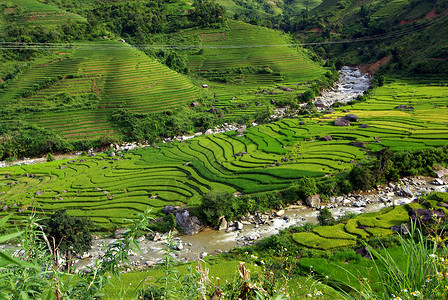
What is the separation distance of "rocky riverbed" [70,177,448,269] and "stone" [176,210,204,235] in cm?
40

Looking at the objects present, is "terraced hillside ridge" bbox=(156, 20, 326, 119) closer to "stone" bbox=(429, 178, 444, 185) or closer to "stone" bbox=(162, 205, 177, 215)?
"stone" bbox=(162, 205, 177, 215)

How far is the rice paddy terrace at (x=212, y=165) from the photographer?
27.4 metres

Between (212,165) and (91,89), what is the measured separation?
32164 mm

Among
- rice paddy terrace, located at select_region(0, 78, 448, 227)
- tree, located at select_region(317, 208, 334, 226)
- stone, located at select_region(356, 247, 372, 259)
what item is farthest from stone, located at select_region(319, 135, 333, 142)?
stone, located at select_region(356, 247, 372, 259)

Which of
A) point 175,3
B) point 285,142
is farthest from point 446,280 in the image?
point 175,3

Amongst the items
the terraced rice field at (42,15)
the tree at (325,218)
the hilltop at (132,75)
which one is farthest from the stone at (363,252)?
the terraced rice field at (42,15)

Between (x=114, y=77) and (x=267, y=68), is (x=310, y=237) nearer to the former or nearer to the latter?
(x=114, y=77)

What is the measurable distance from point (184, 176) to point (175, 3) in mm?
86619

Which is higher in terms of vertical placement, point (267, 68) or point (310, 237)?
point (267, 68)

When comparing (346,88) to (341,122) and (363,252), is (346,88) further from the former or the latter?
(363,252)

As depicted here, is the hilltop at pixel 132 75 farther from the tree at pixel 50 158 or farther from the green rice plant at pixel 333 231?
the green rice plant at pixel 333 231

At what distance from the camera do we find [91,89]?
51656mm

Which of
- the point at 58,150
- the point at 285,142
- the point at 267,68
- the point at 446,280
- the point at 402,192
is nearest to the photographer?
the point at 446,280

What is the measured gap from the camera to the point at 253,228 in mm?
23359
